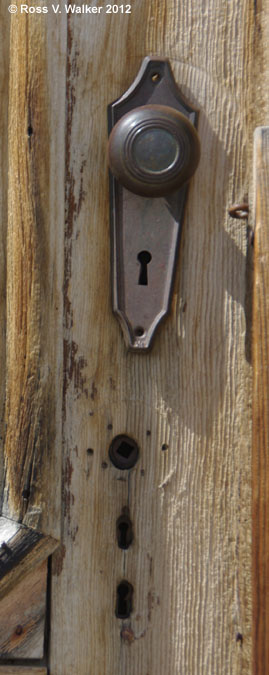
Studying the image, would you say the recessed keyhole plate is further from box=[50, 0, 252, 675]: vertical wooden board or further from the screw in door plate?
the screw in door plate

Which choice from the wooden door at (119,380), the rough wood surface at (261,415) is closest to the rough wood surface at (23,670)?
the wooden door at (119,380)

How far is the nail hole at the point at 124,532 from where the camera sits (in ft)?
3.40

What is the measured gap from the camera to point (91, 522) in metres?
1.05

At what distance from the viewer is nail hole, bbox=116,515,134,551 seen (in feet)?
3.40

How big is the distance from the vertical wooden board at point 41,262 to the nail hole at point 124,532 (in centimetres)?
9

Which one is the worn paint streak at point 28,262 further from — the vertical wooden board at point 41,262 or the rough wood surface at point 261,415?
the rough wood surface at point 261,415

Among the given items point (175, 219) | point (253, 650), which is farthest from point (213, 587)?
point (175, 219)

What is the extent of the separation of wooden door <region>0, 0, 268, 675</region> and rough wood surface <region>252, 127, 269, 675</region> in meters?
0.05

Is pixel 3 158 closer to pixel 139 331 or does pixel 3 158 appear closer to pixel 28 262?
pixel 28 262

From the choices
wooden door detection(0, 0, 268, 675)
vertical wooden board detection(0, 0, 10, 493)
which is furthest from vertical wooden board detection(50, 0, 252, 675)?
vertical wooden board detection(0, 0, 10, 493)

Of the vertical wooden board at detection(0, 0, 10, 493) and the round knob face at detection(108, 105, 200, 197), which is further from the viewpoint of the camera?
the vertical wooden board at detection(0, 0, 10, 493)

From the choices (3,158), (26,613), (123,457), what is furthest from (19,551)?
(3,158)

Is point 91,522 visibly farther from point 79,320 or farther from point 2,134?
point 2,134

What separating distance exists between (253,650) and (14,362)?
540mm
